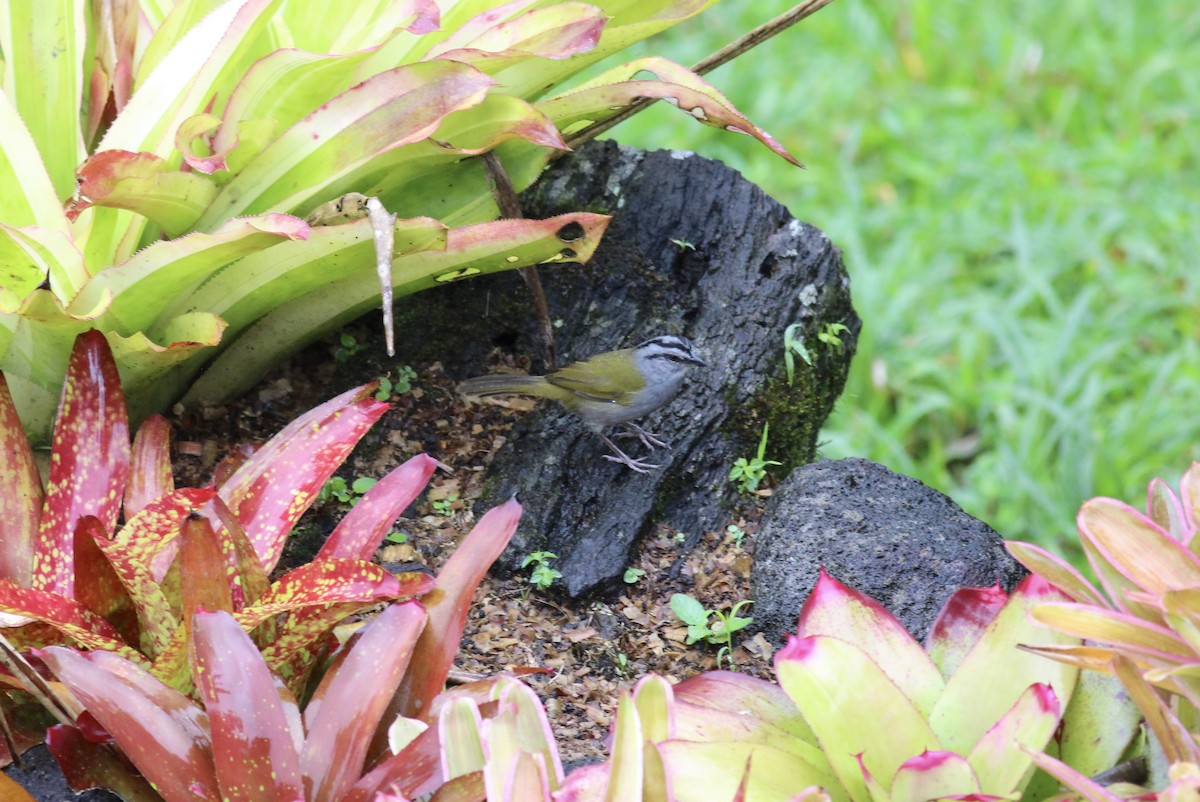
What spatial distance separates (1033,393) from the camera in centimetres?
533

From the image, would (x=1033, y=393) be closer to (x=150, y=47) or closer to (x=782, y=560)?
(x=782, y=560)

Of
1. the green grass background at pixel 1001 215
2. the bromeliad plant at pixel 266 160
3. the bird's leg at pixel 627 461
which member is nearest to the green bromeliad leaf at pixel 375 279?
the bromeliad plant at pixel 266 160

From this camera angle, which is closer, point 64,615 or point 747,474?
point 64,615

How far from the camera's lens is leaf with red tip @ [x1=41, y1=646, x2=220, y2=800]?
6.13 feet

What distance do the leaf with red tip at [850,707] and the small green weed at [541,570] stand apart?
0.92 m

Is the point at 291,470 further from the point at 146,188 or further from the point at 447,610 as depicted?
the point at 146,188

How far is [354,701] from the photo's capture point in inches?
78.5

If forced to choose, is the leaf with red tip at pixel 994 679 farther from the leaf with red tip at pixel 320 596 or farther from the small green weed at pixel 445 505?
the small green weed at pixel 445 505

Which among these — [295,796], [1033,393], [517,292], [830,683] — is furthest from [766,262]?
[1033,393]

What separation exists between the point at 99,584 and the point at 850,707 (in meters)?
1.30

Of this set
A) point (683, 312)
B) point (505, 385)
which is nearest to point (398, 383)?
point (505, 385)

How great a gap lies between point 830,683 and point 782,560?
856mm

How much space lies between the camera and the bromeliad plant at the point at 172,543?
2.05 meters

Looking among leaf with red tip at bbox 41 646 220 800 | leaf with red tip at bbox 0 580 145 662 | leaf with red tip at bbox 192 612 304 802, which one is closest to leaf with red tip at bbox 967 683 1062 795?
leaf with red tip at bbox 192 612 304 802
